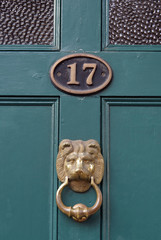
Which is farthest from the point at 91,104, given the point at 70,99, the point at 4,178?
the point at 4,178

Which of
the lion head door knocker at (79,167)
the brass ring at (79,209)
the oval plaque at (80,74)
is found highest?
the oval plaque at (80,74)

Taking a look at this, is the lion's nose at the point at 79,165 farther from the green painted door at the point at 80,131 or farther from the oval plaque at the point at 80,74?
the oval plaque at the point at 80,74

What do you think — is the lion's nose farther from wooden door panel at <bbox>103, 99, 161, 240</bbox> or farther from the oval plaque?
the oval plaque

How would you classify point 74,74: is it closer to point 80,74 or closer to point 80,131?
point 80,74

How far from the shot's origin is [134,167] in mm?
910

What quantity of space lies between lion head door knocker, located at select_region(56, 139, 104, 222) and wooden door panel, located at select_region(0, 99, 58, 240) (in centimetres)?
3

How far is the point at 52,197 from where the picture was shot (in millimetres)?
896

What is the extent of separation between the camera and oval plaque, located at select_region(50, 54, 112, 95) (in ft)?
3.07

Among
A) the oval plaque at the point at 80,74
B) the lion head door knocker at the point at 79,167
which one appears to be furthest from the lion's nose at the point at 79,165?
the oval plaque at the point at 80,74

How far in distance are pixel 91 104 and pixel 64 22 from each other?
256mm

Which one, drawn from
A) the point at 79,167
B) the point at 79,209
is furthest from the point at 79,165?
the point at 79,209

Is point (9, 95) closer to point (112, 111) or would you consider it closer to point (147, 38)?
point (112, 111)

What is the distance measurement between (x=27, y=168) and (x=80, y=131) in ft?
0.58

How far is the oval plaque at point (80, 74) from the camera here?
0.94 m
